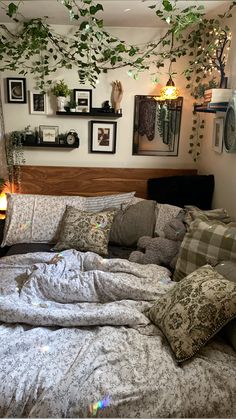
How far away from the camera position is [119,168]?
3.22 meters

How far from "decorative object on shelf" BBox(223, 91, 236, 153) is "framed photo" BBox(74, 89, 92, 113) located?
1.27 m

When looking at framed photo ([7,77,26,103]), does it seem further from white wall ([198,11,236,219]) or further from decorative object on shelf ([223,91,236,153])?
decorative object on shelf ([223,91,236,153])

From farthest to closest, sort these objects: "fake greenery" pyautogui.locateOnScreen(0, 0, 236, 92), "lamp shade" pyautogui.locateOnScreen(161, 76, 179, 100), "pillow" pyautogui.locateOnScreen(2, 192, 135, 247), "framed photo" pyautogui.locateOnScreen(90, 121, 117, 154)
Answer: "framed photo" pyautogui.locateOnScreen(90, 121, 117, 154), "lamp shade" pyautogui.locateOnScreen(161, 76, 179, 100), "fake greenery" pyautogui.locateOnScreen(0, 0, 236, 92), "pillow" pyautogui.locateOnScreen(2, 192, 135, 247)

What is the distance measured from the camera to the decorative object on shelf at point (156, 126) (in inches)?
121

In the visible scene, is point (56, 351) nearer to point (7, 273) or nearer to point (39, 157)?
point (7, 273)

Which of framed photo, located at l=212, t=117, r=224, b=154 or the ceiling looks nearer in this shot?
the ceiling

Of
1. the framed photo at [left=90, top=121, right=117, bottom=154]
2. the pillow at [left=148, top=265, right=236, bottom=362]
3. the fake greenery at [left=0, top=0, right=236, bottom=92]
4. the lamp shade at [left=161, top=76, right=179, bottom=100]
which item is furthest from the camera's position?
the framed photo at [left=90, top=121, right=117, bottom=154]

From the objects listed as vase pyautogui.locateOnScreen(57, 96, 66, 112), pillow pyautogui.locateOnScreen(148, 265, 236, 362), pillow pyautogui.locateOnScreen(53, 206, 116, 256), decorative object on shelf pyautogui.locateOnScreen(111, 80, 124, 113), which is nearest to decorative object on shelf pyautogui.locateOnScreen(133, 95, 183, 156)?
decorative object on shelf pyautogui.locateOnScreen(111, 80, 124, 113)

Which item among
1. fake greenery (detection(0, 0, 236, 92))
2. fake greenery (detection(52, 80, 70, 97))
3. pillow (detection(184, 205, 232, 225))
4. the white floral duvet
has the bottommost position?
the white floral duvet

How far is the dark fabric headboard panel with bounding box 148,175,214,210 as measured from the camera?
2887mm

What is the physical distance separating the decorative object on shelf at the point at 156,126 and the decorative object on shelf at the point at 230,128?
78 cm

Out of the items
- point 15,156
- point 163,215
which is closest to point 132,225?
point 163,215

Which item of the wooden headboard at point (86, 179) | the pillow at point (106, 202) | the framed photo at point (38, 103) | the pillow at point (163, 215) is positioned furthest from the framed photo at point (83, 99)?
the pillow at point (163, 215)

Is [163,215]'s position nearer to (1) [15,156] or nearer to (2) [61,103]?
(2) [61,103]
